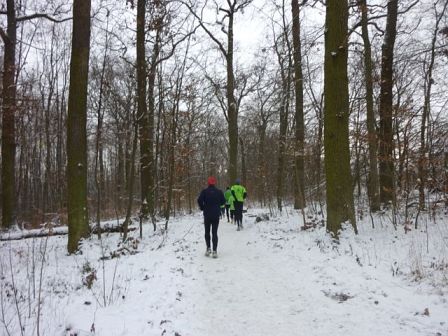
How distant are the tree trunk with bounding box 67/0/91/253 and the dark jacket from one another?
3517 mm

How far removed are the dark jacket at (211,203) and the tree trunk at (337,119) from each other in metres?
3.01

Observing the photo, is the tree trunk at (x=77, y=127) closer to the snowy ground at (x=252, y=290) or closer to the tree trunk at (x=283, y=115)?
the snowy ground at (x=252, y=290)

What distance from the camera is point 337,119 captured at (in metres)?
9.25

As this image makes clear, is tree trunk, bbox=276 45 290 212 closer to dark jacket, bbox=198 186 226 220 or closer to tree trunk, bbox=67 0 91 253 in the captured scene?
dark jacket, bbox=198 186 226 220

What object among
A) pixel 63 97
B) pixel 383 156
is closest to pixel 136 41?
pixel 383 156

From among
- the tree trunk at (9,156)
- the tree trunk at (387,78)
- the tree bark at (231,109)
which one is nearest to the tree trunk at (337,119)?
the tree trunk at (387,78)

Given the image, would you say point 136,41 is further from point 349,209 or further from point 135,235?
point 349,209

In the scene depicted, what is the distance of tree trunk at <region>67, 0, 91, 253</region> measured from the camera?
9.83 metres

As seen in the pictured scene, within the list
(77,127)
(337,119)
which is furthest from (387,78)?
(77,127)

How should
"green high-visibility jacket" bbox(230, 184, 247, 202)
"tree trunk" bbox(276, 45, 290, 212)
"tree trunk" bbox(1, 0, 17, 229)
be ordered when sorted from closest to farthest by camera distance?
1. "tree trunk" bbox(1, 0, 17, 229)
2. "green high-visibility jacket" bbox(230, 184, 247, 202)
3. "tree trunk" bbox(276, 45, 290, 212)

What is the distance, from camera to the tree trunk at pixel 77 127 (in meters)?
9.83

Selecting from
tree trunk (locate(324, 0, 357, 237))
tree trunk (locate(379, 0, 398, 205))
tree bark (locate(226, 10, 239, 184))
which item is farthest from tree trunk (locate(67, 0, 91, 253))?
tree bark (locate(226, 10, 239, 184))

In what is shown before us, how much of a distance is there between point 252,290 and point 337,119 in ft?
17.2

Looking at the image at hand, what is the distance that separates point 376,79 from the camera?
11.7 meters
